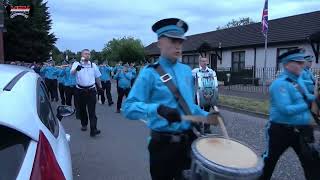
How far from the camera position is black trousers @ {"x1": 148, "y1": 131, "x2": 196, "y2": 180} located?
3.77 metres

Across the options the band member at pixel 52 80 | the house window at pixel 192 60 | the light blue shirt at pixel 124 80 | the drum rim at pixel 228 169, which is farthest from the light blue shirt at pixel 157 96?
the house window at pixel 192 60

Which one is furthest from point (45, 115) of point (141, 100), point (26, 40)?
point (26, 40)

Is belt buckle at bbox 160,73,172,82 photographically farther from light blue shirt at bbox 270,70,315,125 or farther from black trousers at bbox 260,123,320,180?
black trousers at bbox 260,123,320,180

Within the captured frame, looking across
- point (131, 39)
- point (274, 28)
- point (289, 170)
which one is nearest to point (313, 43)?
point (274, 28)

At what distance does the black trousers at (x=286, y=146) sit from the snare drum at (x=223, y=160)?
1.92 meters

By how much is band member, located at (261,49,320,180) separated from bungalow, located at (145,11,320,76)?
19654 mm

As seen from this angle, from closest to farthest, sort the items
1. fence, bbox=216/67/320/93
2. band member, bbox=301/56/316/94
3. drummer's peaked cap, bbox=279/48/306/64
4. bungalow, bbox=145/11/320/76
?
drummer's peaked cap, bbox=279/48/306/64
band member, bbox=301/56/316/94
bungalow, bbox=145/11/320/76
fence, bbox=216/67/320/93

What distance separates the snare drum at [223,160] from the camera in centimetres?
309

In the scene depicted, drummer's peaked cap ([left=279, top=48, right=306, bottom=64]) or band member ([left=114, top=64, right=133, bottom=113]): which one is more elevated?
drummer's peaked cap ([left=279, top=48, right=306, bottom=64])

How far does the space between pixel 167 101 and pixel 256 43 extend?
28.4 metres

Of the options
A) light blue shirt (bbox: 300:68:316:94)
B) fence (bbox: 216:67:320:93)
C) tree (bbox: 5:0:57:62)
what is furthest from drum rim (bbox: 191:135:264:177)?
tree (bbox: 5:0:57:62)

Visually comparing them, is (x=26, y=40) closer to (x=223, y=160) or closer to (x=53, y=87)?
(x=53, y=87)

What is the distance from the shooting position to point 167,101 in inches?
147

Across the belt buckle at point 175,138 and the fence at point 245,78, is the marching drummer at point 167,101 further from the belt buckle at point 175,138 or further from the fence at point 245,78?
the fence at point 245,78
